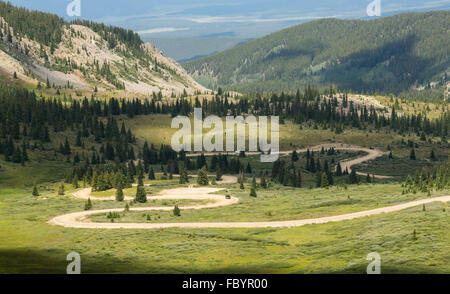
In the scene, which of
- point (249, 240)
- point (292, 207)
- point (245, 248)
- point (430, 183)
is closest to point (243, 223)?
point (249, 240)

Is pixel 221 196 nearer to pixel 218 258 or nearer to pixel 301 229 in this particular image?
pixel 301 229

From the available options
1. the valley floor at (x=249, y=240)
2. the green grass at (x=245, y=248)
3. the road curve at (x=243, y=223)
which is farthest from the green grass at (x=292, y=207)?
the green grass at (x=245, y=248)

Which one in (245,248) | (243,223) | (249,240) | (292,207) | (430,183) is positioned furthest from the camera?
(430,183)

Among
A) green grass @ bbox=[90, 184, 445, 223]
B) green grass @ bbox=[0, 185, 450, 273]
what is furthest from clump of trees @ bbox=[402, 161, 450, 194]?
green grass @ bbox=[0, 185, 450, 273]

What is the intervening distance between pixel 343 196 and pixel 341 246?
61.3m

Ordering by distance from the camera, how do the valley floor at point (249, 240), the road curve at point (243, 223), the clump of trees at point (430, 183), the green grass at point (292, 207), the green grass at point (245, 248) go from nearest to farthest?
1. the green grass at point (245, 248)
2. the valley floor at point (249, 240)
3. the road curve at point (243, 223)
4. the green grass at point (292, 207)
5. the clump of trees at point (430, 183)

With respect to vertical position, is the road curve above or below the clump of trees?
below

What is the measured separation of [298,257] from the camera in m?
85.8

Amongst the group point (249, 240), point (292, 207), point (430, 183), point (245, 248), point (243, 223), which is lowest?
point (292, 207)

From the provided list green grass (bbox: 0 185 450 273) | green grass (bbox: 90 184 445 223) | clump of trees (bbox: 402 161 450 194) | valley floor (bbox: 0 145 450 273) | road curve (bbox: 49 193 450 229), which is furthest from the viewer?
clump of trees (bbox: 402 161 450 194)

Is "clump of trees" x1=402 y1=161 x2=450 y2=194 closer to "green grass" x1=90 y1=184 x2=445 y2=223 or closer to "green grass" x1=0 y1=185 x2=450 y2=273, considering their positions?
"green grass" x1=90 y1=184 x2=445 y2=223

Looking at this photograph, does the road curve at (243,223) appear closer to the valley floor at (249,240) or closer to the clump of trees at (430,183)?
the valley floor at (249,240)

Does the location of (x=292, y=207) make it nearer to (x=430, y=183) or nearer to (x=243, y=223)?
(x=243, y=223)

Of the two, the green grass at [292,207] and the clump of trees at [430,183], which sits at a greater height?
the clump of trees at [430,183]
